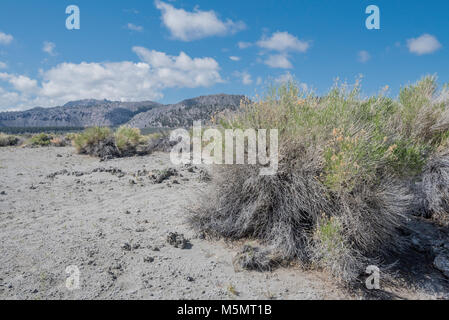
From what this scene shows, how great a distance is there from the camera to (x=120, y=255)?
3.49 m

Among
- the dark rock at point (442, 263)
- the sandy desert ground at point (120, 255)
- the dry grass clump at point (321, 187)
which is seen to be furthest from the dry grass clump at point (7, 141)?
the dark rock at point (442, 263)

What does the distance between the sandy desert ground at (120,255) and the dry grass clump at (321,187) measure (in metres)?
0.38

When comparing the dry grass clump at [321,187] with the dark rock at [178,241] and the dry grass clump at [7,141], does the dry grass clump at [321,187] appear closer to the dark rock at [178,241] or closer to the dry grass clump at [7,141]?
the dark rock at [178,241]

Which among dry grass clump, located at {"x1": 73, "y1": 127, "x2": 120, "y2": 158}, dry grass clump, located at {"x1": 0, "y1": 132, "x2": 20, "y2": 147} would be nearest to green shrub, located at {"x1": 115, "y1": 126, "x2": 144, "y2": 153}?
dry grass clump, located at {"x1": 73, "y1": 127, "x2": 120, "y2": 158}

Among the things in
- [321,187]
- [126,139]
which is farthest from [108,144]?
[321,187]

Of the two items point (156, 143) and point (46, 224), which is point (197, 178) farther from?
point (156, 143)

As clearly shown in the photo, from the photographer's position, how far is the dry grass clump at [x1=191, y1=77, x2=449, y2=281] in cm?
319

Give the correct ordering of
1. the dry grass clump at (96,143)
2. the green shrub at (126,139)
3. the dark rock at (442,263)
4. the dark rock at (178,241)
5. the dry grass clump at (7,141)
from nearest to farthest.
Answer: the dark rock at (442,263) < the dark rock at (178,241) < the dry grass clump at (96,143) < the green shrub at (126,139) < the dry grass clump at (7,141)

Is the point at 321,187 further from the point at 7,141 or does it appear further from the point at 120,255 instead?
the point at 7,141

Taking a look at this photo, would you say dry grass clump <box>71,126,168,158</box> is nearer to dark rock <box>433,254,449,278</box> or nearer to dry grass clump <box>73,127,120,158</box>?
dry grass clump <box>73,127,120,158</box>

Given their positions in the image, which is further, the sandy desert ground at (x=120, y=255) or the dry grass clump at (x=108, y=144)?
the dry grass clump at (x=108, y=144)

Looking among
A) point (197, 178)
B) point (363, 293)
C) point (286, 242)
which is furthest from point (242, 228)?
point (197, 178)

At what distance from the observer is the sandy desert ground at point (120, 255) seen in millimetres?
2852
